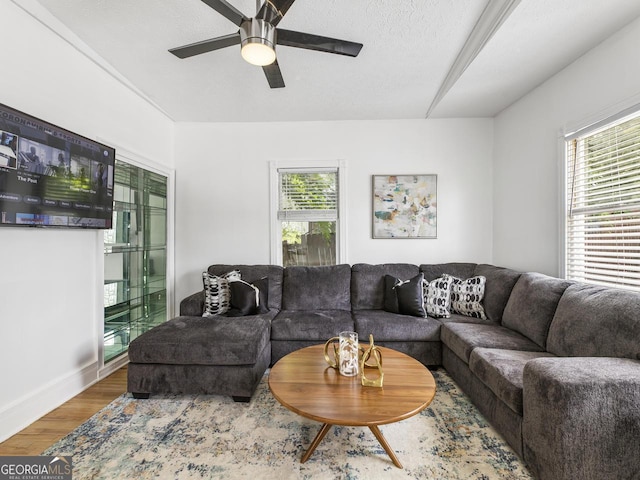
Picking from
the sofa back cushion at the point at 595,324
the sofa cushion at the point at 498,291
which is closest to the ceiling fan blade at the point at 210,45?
the sofa back cushion at the point at 595,324

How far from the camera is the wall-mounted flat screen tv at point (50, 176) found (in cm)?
167

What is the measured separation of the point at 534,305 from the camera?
2.19m

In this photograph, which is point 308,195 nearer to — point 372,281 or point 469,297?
point 372,281

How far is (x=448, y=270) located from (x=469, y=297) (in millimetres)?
455

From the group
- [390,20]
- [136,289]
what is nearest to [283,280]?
[136,289]

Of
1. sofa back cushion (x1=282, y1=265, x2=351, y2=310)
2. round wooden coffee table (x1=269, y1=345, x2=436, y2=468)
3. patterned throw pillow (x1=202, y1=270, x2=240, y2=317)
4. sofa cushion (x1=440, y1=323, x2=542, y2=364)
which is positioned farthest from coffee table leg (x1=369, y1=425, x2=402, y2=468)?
patterned throw pillow (x1=202, y1=270, x2=240, y2=317)

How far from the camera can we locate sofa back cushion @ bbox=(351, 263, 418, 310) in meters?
3.06

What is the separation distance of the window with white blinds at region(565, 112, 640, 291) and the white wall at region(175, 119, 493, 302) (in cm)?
112

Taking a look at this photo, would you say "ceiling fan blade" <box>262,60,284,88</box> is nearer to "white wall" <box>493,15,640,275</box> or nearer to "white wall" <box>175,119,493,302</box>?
"white wall" <box>175,119,493,302</box>

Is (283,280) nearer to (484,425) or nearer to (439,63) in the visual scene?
(484,425)

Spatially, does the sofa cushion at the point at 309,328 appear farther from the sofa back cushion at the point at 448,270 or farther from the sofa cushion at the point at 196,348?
the sofa back cushion at the point at 448,270

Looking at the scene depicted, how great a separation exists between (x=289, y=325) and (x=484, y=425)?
1.59 metres

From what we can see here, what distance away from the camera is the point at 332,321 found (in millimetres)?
2623

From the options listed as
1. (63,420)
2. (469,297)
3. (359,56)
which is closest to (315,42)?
(359,56)
